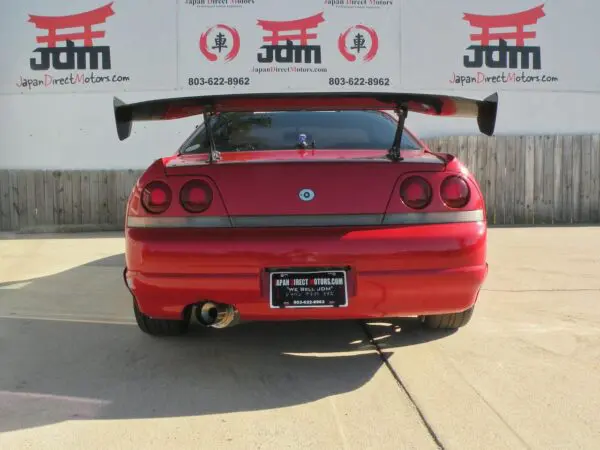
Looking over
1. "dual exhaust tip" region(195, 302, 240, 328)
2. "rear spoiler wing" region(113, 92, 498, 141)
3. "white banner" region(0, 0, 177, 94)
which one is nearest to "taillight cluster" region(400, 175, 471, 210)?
"rear spoiler wing" region(113, 92, 498, 141)

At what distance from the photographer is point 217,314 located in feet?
9.77

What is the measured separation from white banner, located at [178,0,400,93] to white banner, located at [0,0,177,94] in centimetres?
33

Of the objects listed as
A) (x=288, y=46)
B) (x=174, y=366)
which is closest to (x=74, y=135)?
(x=288, y=46)

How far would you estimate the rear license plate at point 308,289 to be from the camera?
8.98 ft

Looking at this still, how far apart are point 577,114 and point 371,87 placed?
3481 mm

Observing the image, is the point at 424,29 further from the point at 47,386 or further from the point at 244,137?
the point at 47,386

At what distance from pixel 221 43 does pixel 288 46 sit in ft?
3.52

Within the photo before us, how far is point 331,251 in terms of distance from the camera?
2703 millimetres

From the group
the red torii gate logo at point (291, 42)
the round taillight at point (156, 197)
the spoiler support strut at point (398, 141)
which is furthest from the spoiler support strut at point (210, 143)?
the red torii gate logo at point (291, 42)

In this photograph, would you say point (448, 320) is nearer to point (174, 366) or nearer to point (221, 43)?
point (174, 366)

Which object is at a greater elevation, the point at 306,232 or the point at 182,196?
the point at 182,196

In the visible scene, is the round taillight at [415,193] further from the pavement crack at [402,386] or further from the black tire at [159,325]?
the black tire at [159,325]

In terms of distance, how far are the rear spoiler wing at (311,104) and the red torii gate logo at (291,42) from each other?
674 centimetres

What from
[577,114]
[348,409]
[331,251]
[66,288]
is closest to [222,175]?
[331,251]
